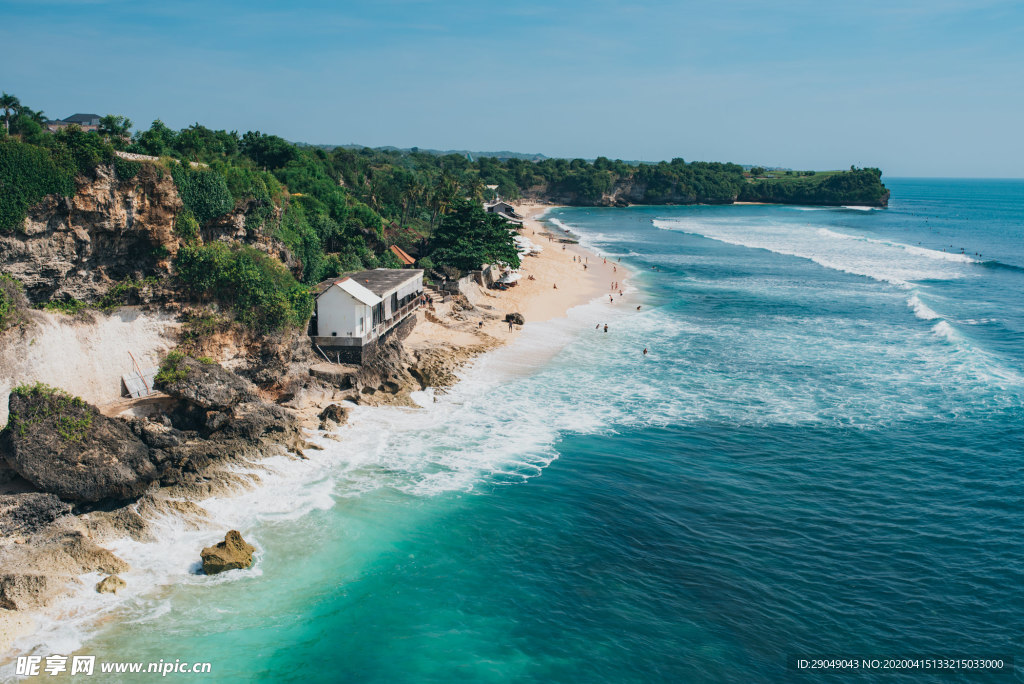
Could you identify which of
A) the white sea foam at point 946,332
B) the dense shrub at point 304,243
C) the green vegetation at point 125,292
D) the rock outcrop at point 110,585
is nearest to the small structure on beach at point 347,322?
the dense shrub at point 304,243

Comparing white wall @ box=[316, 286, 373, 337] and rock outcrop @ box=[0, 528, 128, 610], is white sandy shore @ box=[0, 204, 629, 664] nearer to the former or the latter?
rock outcrop @ box=[0, 528, 128, 610]

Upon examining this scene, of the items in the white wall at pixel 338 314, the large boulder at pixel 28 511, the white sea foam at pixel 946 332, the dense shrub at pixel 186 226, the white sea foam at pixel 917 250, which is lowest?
the large boulder at pixel 28 511

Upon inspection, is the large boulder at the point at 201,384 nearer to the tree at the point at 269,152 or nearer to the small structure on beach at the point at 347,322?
the small structure on beach at the point at 347,322

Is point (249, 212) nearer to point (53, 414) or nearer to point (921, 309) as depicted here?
point (53, 414)

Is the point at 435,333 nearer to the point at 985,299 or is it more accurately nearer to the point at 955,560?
the point at 955,560

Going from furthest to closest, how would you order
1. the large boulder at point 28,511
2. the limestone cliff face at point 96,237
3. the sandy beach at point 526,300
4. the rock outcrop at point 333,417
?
the sandy beach at point 526,300 < the rock outcrop at point 333,417 < the limestone cliff face at point 96,237 < the large boulder at point 28,511
